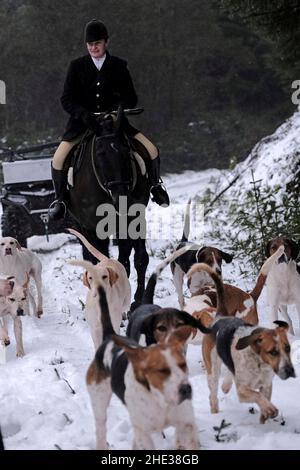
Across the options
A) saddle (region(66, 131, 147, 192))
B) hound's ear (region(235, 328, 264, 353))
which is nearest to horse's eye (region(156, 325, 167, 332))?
hound's ear (region(235, 328, 264, 353))

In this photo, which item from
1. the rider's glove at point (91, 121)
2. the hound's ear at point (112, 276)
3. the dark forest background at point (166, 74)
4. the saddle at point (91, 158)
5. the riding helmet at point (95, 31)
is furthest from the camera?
the dark forest background at point (166, 74)

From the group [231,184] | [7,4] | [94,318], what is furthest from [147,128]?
[94,318]

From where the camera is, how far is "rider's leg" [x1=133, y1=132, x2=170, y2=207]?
8805 mm

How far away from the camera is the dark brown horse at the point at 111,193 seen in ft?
26.7

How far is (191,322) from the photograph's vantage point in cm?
463

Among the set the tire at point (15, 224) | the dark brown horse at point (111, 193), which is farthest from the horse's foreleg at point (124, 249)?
the tire at point (15, 224)

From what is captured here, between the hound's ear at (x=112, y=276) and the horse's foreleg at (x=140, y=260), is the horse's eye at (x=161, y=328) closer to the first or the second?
the hound's ear at (x=112, y=276)

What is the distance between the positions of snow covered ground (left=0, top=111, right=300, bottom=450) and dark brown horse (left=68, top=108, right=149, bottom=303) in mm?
934

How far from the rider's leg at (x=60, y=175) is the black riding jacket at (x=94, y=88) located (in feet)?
0.36

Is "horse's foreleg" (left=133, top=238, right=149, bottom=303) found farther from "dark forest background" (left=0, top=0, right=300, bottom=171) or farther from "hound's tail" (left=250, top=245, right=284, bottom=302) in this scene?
"dark forest background" (left=0, top=0, right=300, bottom=171)

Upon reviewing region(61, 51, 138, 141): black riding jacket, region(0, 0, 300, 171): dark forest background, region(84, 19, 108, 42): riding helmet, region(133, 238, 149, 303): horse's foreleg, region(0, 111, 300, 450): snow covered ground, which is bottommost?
region(0, 111, 300, 450): snow covered ground

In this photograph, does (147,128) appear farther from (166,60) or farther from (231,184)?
(231,184)

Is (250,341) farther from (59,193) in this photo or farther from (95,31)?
(95,31)

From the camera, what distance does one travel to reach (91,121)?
324 inches
